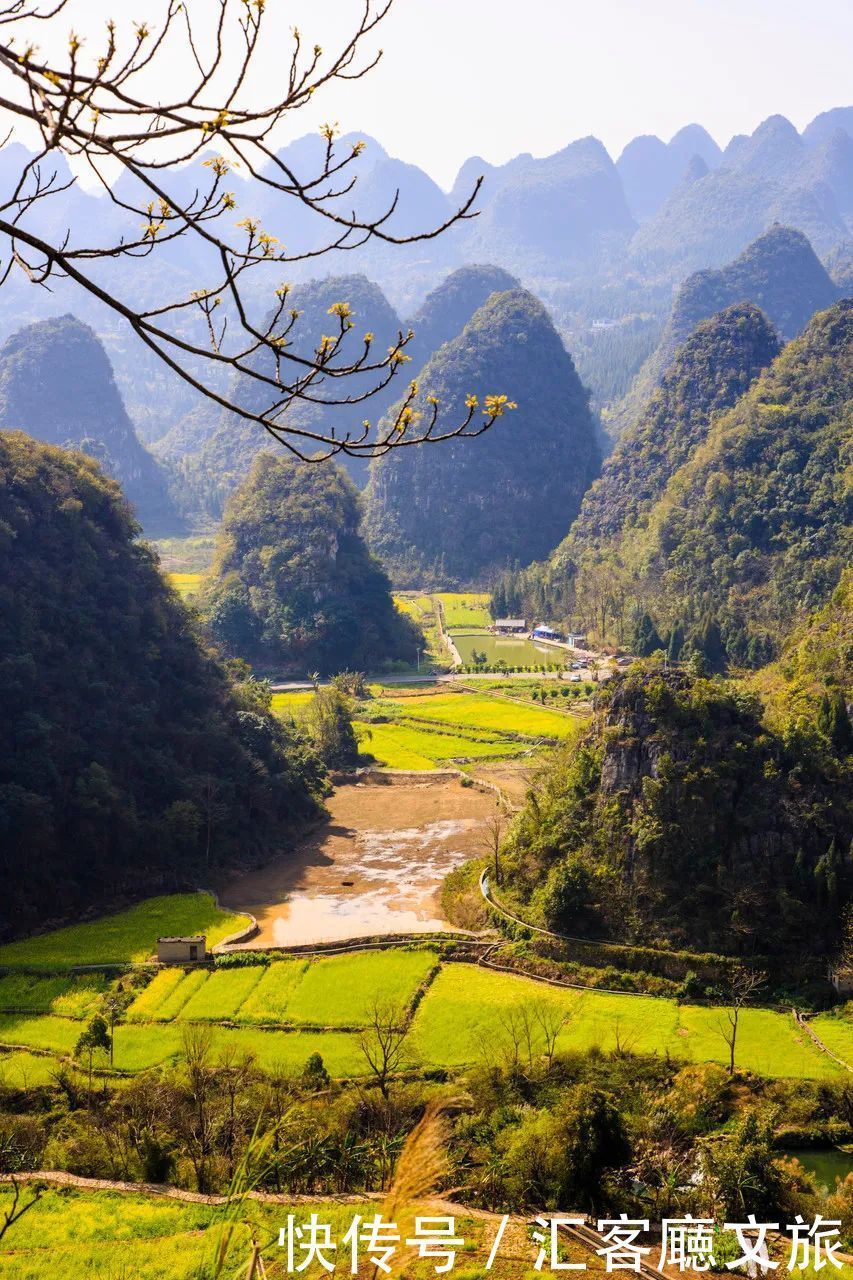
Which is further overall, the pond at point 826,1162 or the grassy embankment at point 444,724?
the grassy embankment at point 444,724

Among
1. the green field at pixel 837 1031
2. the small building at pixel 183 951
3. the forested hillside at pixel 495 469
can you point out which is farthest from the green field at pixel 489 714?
the forested hillside at pixel 495 469

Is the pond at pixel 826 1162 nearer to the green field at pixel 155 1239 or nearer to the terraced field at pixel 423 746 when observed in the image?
the green field at pixel 155 1239

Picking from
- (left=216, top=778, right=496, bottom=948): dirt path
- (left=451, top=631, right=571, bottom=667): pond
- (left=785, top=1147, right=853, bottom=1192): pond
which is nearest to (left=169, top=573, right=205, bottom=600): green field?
(left=451, top=631, right=571, bottom=667): pond

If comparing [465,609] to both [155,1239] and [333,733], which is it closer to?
[333,733]

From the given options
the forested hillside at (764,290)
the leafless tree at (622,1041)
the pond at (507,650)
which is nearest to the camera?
the leafless tree at (622,1041)

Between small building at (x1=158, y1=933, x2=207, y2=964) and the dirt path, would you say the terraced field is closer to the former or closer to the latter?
the dirt path

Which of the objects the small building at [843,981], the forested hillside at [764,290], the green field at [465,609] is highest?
the forested hillside at [764,290]
